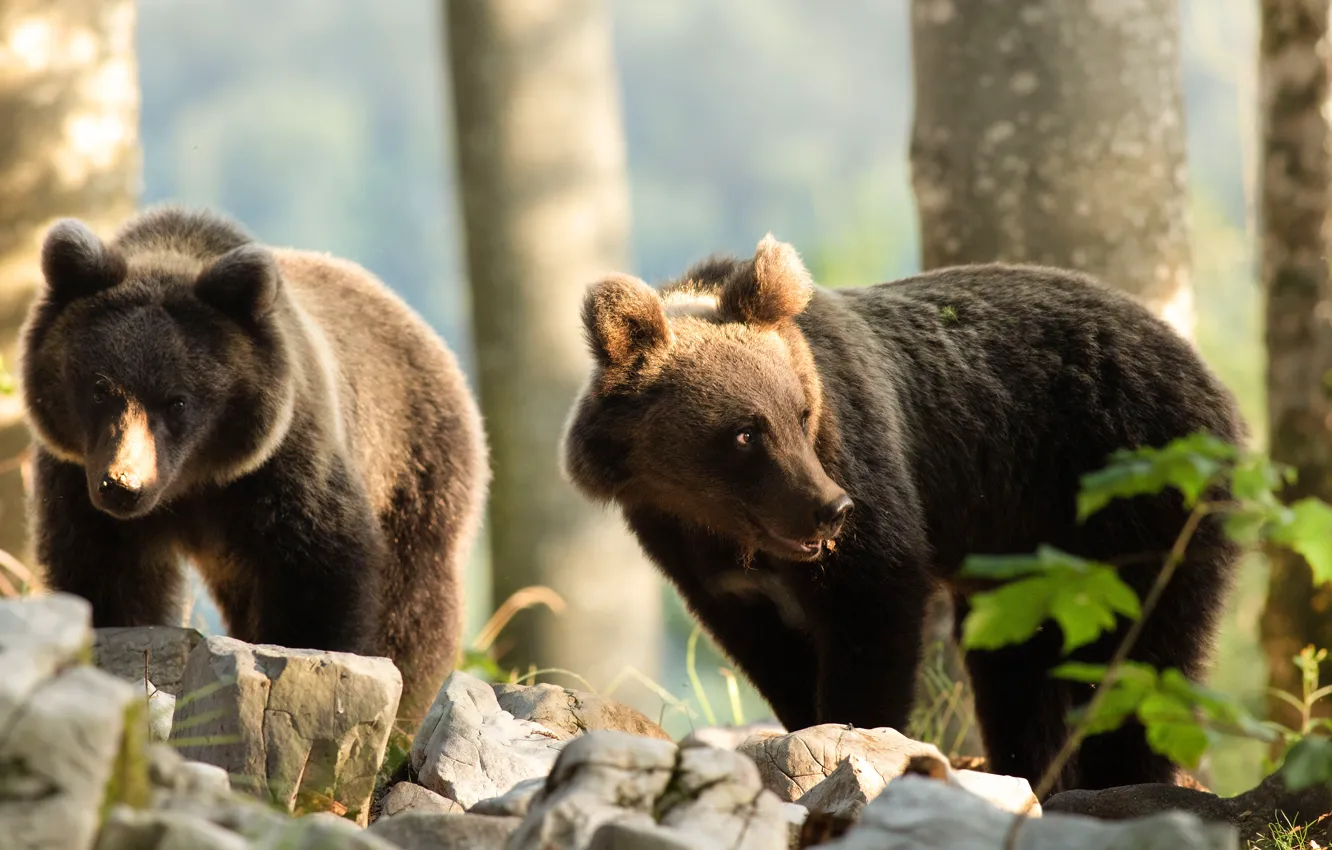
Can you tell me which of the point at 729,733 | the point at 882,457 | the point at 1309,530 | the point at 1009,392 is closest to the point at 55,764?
the point at 1309,530

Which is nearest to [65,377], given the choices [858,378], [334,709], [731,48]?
[334,709]

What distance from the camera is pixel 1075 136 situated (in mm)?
6414

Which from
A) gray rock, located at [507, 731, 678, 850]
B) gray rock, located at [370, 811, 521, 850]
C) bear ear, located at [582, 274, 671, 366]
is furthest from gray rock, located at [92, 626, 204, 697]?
gray rock, located at [507, 731, 678, 850]

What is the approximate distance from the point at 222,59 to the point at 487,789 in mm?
54707

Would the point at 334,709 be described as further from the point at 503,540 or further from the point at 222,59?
the point at 222,59

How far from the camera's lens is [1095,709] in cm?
266

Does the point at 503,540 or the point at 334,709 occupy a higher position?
the point at 334,709

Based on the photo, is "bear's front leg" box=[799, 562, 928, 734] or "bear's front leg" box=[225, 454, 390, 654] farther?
"bear's front leg" box=[225, 454, 390, 654]

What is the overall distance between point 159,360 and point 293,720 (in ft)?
5.47

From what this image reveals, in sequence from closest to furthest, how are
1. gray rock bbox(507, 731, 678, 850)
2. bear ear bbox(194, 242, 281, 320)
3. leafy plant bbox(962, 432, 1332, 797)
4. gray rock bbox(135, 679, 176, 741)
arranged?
leafy plant bbox(962, 432, 1332, 797)
gray rock bbox(507, 731, 678, 850)
gray rock bbox(135, 679, 176, 741)
bear ear bbox(194, 242, 281, 320)

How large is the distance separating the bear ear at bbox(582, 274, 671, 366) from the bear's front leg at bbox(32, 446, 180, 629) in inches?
68.7

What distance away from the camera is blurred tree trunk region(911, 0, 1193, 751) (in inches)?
252

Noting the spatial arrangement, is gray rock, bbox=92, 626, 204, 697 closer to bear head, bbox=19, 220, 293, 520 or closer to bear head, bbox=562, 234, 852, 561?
bear head, bbox=19, 220, 293, 520

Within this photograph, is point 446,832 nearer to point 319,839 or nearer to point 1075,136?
point 319,839
